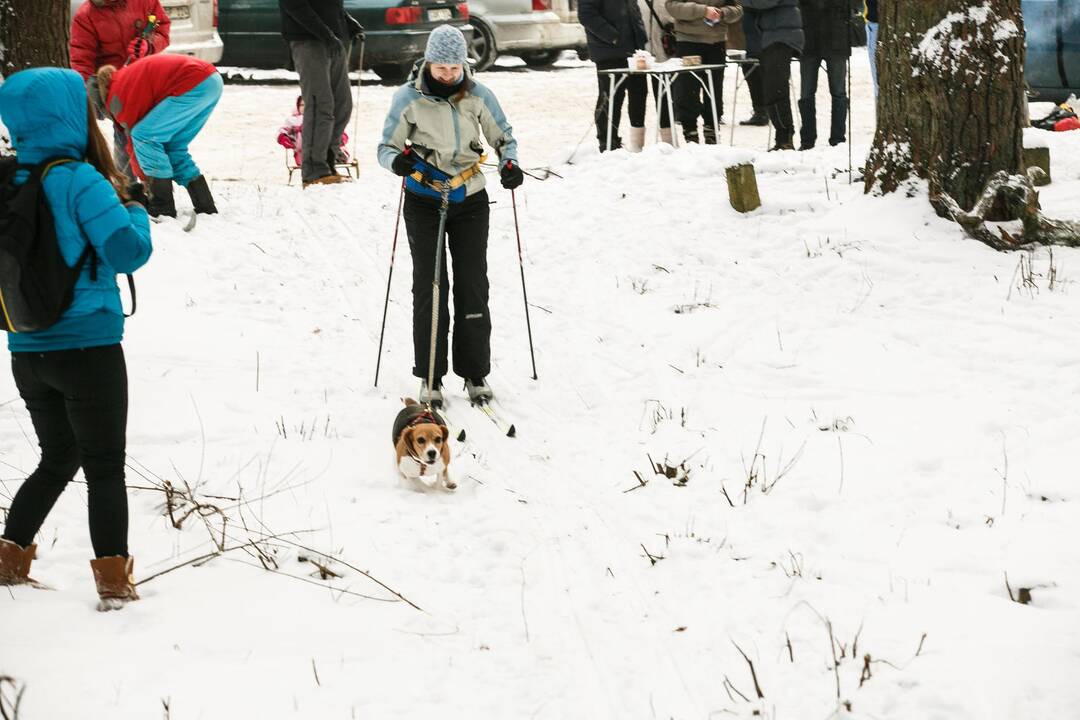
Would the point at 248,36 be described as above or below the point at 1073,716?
above

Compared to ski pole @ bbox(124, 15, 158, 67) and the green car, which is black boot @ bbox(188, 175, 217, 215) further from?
the green car

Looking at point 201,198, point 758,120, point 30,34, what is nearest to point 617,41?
point 758,120

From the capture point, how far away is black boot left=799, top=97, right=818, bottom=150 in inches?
443

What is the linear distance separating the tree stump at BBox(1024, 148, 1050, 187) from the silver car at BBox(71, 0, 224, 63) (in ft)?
34.1

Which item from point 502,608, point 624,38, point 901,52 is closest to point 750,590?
point 502,608

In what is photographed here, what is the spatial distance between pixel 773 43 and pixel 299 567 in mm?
7984

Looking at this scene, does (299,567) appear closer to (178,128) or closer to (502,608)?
(502,608)

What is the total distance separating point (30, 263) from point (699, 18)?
8.99 metres

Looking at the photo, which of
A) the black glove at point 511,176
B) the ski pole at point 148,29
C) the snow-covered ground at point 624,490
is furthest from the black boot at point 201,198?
the black glove at point 511,176

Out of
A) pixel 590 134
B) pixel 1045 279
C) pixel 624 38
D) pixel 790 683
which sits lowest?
pixel 790 683

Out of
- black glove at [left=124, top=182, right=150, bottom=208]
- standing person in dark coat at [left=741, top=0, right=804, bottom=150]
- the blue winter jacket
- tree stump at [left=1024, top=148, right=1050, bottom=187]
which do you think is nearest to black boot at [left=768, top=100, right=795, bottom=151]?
standing person in dark coat at [left=741, top=0, right=804, bottom=150]

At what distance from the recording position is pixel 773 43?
35.4 ft

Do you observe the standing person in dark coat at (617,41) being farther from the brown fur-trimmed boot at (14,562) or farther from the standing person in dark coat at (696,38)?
the brown fur-trimmed boot at (14,562)

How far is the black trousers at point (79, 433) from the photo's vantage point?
12.0 ft
